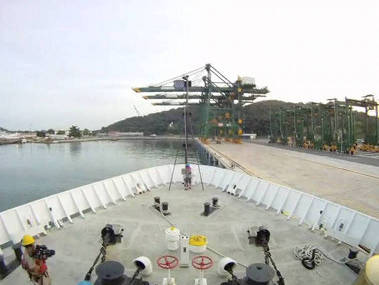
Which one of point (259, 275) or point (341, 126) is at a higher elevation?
point (341, 126)

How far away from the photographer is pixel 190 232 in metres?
8.61

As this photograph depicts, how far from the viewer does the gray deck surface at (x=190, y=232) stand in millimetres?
6125

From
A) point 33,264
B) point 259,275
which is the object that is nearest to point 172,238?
point 259,275

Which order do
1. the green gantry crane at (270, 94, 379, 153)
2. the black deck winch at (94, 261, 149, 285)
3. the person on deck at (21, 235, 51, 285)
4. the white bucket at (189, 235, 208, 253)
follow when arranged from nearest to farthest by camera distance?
the black deck winch at (94, 261, 149, 285), the person on deck at (21, 235, 51, 285), the white bucket at (189, 235, 208, 253), the green gantry crane at (270, 94, 379, 153)

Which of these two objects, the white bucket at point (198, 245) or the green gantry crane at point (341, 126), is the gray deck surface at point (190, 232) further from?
the green gantry crane at point (341, 126)

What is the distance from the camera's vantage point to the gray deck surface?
20.1ft

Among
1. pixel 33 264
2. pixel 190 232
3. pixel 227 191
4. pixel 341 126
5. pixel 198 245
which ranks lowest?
pixel 190 232

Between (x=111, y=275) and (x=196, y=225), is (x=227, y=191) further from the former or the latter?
(x=111, y=275)

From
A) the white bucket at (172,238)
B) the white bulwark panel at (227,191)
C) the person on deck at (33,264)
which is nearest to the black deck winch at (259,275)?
the white bucket at (172,238)

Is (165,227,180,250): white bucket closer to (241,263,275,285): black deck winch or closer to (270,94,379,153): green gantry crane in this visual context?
(241,263,275,285): black deck winch

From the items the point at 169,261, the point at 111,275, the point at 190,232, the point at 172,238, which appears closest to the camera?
the point at 111,275

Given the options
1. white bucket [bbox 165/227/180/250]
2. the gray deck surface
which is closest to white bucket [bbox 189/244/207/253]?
the gray deck surface

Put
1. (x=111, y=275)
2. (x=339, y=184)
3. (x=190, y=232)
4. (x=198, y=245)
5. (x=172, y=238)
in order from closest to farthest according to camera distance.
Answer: (x=111, y=275), (x=198, y=245), (x=172, y=238), (x=190, y=232), (x=339, y=184)

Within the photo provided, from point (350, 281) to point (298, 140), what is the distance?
5300 cm
